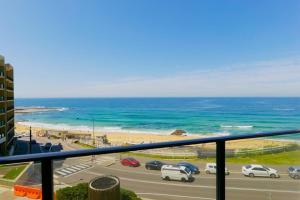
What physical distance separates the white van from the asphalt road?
0.09 ft

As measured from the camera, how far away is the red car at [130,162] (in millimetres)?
1306

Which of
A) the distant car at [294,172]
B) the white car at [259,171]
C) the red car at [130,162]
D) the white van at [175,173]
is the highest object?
the red car at [130,162]

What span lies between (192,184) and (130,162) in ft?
1.38

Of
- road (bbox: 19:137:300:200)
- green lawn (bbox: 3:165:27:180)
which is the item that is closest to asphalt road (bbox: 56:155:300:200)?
road (bbox: 19:137:300:200)

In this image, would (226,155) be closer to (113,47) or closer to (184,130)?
(184,130)

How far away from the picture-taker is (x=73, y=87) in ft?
261

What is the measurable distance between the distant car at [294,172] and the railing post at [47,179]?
62.3 inches

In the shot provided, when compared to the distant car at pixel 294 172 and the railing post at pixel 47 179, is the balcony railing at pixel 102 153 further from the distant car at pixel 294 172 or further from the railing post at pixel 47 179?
the distant car at pixel 294 172

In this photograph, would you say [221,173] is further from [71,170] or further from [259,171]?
[71,170]

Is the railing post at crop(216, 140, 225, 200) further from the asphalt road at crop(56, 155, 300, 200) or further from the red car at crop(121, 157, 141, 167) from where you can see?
the red car at crop(121, 157, 141, 167)

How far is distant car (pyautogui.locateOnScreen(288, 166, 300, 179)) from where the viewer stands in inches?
74.0

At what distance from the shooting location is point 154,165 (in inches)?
54.8

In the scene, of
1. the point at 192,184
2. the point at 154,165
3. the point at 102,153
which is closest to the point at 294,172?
the point at 192,184

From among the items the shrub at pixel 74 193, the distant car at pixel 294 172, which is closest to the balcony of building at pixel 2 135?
the shrub at pixel 74 193
